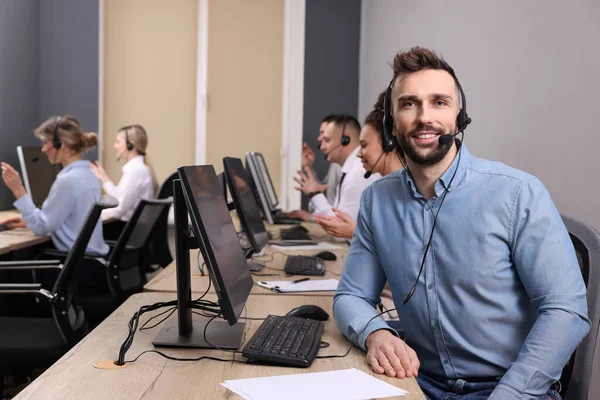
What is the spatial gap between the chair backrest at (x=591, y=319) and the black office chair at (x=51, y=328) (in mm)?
1542

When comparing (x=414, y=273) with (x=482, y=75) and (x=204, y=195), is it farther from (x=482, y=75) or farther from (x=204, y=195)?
(x=482, y=75)

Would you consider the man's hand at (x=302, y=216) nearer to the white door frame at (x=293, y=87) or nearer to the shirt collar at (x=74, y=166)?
the white door frame at (x=293, y=87)

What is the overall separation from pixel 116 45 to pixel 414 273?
4.77 metres

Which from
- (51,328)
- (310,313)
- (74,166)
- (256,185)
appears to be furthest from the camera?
(74,166)

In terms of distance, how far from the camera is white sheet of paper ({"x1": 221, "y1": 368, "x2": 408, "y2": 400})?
117 cm

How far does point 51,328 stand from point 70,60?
369 cm

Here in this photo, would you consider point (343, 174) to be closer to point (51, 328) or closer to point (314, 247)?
point (314, 247)

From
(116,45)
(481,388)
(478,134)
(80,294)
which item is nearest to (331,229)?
(478,134)

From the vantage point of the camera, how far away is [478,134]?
2523 millimetres

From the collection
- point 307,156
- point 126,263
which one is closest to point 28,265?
point 126,263

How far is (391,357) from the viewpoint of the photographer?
1.36 metres

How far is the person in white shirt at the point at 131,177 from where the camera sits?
4828 millimetres

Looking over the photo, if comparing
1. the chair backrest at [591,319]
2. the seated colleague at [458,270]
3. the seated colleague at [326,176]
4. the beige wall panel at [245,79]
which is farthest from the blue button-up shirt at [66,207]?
the chair backrest at [591,319]

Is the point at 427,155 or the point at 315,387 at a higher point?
the point at 427,155
